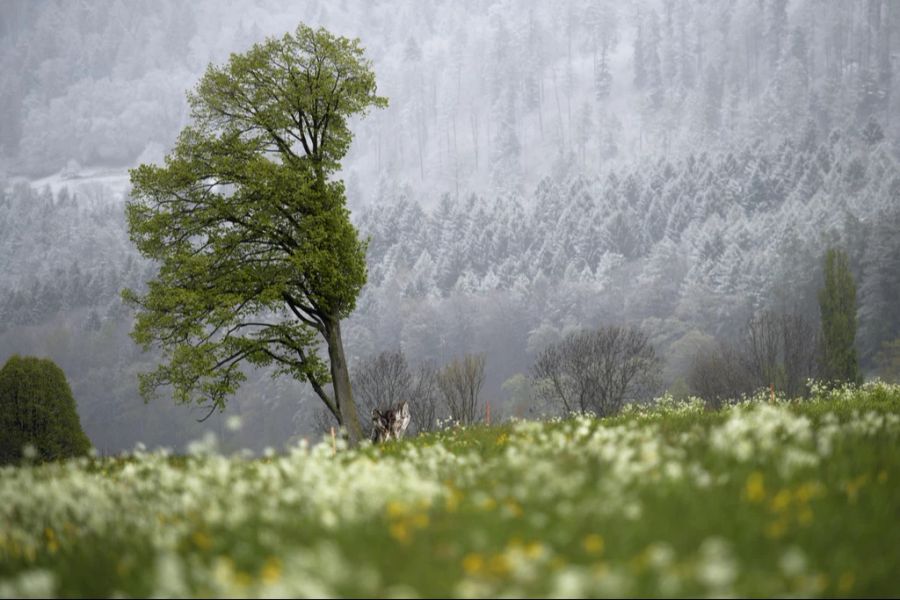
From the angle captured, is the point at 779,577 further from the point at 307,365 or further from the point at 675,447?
the point at 307,365

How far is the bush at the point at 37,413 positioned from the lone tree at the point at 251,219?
19.7m

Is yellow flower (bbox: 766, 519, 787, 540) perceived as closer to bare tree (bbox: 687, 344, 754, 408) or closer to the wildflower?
the wildflower

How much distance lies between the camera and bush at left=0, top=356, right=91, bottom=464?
4075 centimetres

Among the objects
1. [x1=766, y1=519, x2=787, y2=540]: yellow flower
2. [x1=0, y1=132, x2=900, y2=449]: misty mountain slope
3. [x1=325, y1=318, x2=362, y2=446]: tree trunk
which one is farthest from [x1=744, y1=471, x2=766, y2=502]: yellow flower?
[x1=0, y1=132, x2=900, y2=449]: misty mountain slope

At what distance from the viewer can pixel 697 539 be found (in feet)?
16.4

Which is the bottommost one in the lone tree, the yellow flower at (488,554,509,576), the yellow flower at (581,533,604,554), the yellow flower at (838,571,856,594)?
the yellow flower at (838,571,856,594)

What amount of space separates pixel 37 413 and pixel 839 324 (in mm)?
63677

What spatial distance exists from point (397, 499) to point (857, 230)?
5539 inches

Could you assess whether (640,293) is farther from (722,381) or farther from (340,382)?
(340,382)

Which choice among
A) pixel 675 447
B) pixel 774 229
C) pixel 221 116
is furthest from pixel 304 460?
pixel 774 229

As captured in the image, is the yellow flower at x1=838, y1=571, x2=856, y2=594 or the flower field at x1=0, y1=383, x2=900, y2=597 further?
the yellow flower at x1=838, y1=571, x2=856, y2=594

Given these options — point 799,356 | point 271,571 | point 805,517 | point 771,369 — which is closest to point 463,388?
point 771,369

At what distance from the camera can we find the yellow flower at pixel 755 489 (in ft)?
19.0

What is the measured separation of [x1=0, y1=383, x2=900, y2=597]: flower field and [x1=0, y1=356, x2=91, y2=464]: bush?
3771 centimetres
